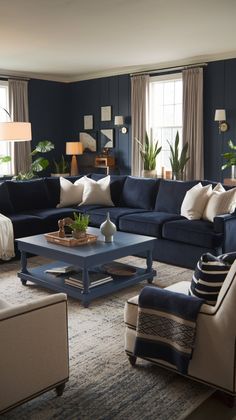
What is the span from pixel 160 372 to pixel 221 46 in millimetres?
5147

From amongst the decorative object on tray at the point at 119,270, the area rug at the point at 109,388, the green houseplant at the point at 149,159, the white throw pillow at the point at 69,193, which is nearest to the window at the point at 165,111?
the green houseplant at the point at 149,159

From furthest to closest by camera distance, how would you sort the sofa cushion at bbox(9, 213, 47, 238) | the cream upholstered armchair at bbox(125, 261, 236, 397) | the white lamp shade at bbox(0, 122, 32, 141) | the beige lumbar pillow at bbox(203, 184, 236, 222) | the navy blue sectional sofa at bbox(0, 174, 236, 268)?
the sofa cushion at bbox(9, 213, 47, 238) < the beige lumbar pillow at bbox(203, 184, 236, 222) < the navy blue sectional sofa at bbox(0, 174, 236, 268) < the white lamp shade at bbox(0, 122, 32, 141) < the cream upholstered armchair at bbox(125, 261, 236, 397)

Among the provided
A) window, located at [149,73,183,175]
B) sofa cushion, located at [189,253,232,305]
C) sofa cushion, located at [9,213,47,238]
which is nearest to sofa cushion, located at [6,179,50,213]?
sofa cushion, located at [9,213,47,238]

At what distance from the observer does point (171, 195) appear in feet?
18.0

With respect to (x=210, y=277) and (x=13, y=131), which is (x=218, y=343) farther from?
(x=13, y=131)

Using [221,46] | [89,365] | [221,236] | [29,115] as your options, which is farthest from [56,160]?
[89,365]

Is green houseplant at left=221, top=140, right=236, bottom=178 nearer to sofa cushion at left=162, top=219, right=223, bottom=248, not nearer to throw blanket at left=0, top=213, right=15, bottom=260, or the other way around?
sofa cushion at left=162, top=219, right=223, bottom=248

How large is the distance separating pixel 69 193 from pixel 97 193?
391mm

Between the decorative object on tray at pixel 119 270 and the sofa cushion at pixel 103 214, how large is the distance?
3.82 feet

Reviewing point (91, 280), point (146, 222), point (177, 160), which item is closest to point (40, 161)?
point (177, 160)

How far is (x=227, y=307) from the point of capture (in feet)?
7.09

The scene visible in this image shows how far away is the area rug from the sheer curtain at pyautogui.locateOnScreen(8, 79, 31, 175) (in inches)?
227

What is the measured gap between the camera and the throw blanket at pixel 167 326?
90.0 inches

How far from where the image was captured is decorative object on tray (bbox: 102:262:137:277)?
404 centimetres
